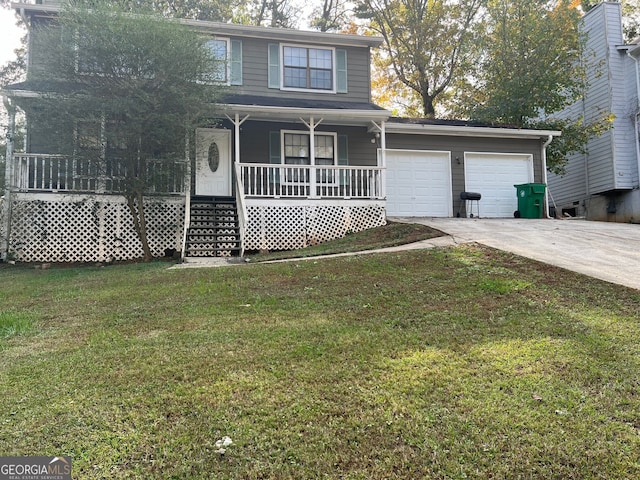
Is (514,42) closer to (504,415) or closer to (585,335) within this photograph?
(585,335)

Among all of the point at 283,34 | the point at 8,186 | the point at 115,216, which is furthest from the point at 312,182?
the point at 8,186

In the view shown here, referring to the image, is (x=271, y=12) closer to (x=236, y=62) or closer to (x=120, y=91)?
(x=236, y=62)

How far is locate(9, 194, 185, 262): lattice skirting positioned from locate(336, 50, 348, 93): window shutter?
635 centimetres

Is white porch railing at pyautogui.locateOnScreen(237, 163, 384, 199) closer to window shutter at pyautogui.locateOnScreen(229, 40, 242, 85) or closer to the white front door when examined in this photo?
the white front door

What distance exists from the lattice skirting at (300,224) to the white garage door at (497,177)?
4329 millimetres

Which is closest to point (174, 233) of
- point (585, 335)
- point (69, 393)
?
point (69, 393)

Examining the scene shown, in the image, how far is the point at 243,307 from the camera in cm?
509

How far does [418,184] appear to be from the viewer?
1402 centimetres

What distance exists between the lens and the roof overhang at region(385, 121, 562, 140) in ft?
44.5

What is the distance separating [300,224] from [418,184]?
454cm

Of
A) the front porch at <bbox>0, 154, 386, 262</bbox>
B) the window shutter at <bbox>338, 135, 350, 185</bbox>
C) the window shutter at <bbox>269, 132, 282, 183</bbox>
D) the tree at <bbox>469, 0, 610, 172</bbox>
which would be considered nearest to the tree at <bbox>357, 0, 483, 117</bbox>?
the tree at <bbox>469, 0, 610, 172</bbox>

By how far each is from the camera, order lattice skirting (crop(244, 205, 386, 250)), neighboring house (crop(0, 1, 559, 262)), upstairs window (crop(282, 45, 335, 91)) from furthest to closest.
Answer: upstairs window (crop(282, 45, 335, 91))
lattice skirting (crop(244, 205, 386, 250))
neighboring house (crop(0, 1, 559, 262))

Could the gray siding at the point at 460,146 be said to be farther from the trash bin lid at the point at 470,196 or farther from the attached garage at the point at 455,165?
the trash bin lid at the point at 470,196

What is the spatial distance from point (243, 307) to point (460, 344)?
2.42 meters
